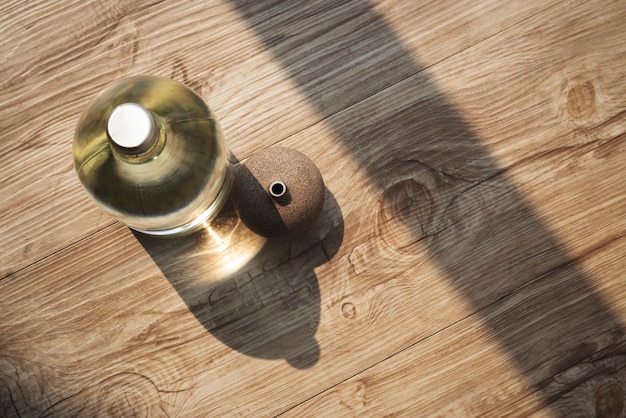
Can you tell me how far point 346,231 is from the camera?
24.5 inches

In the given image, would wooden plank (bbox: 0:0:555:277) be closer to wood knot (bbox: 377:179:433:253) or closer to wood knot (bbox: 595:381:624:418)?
wood knot (bbox: 377:179:433:253)

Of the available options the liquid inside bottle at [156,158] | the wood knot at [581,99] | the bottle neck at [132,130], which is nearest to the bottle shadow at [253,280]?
the liquid inside bottle at [156,158]

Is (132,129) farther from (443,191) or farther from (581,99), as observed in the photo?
(581,99)

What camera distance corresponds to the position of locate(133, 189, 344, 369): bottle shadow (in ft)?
2.00

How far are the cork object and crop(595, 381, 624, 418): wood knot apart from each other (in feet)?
1.45

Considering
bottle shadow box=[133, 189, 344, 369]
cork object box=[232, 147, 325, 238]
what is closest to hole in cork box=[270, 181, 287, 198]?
cork object box=[232, 147, 325, 238]

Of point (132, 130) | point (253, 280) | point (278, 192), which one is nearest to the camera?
point (132, 130)

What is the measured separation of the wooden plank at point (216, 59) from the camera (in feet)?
2.05

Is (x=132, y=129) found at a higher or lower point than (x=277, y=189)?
higher

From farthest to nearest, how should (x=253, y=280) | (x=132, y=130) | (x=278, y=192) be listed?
(x=253, y=280) → (x=278, y=192) → (x=132, y=130)

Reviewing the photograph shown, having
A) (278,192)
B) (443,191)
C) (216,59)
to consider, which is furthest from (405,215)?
(216,59)

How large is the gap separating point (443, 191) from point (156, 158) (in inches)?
14.5

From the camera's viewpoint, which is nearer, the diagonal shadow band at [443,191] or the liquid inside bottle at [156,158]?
the liquid inside bottle at [156,158]

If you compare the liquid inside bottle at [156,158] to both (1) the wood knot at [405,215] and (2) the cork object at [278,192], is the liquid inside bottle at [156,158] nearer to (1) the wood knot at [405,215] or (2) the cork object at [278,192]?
(2) the cork object at [278,192]
